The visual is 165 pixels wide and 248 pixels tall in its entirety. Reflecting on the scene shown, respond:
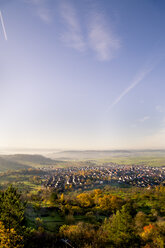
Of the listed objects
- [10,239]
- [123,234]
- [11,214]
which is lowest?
[123,234]

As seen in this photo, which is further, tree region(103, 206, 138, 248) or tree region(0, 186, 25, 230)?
tree region(0, 186, 25, 230)

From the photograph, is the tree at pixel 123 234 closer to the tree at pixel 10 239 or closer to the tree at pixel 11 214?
the tree at pixel 10 239

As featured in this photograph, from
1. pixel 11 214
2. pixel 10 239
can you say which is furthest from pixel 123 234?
pixel 11 214

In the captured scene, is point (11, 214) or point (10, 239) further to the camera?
point (11, 214)

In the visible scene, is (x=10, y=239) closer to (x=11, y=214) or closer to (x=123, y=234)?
(x=11, y=214)

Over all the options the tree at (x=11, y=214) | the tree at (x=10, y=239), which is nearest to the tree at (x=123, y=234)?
the tree at (x=10, y=239)

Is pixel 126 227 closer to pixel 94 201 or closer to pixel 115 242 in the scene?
pixel 115 242

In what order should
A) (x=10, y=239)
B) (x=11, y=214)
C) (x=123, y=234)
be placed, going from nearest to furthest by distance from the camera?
1. (x=10, y=239)
2. (x=123, y=234)
3. (x=11, y=214)

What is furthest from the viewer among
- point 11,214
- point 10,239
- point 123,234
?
point 11,214

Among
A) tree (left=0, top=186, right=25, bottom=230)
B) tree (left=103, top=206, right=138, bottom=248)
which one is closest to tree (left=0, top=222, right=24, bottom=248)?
tree (left=0, top=186, right=25, bottom=230)

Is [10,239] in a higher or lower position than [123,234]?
higher

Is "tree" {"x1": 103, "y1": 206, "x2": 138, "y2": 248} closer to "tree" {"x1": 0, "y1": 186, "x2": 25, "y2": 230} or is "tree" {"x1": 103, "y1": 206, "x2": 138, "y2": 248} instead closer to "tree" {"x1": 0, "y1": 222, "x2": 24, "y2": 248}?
"tree" {"x1": 0, "y1": 222, "x2": 24, "y2": 248}
